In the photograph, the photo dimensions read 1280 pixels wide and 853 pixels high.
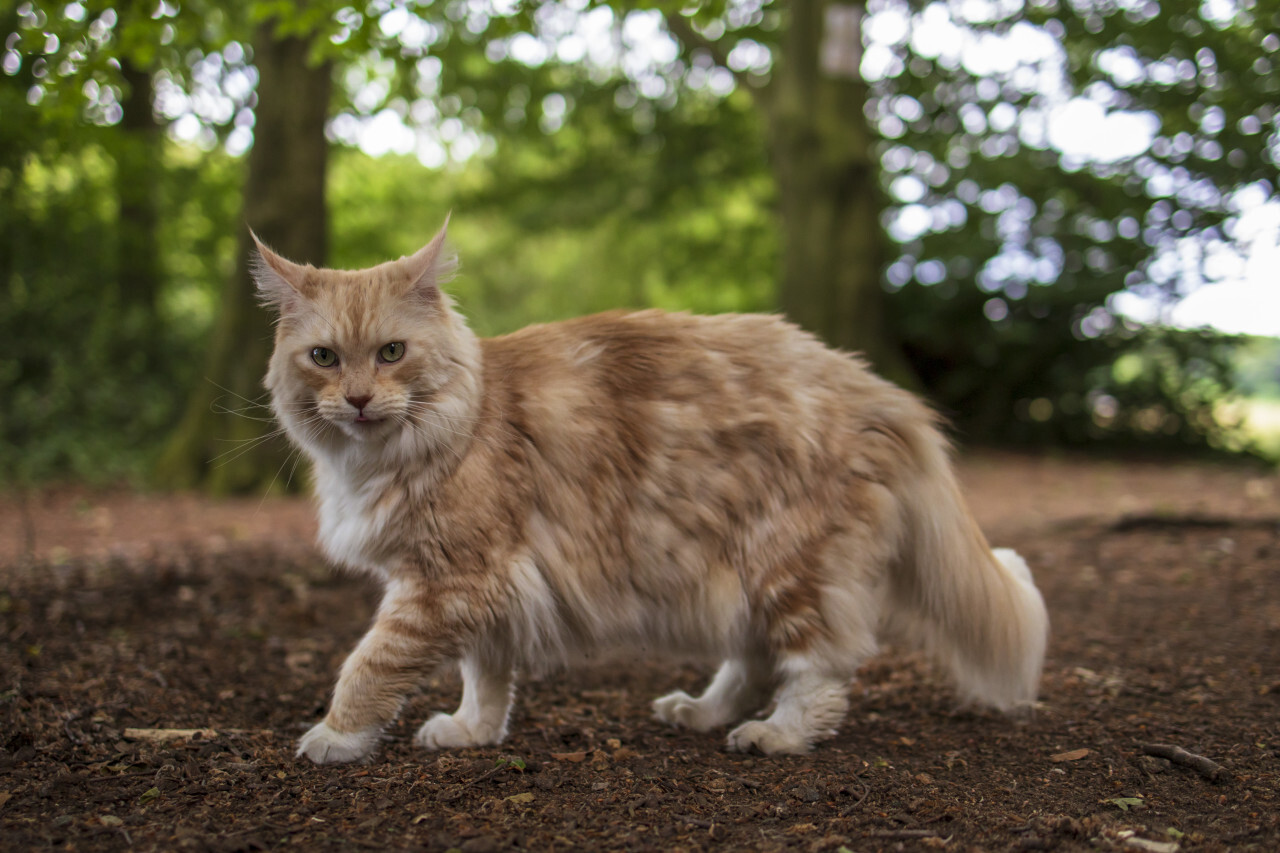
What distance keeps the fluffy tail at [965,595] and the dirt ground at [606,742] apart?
21 cm

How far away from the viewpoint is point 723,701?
3494 millimetres

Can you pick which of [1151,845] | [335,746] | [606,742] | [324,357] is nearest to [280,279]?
[324,357]

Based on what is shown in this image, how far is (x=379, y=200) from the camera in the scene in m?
16.4

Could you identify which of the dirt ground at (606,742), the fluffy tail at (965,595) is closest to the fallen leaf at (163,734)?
the dirt ground at (606,742)

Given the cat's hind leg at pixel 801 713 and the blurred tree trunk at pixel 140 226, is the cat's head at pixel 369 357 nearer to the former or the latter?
the cat's hind leg at pixel 801 713

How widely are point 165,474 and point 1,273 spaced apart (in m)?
3.93

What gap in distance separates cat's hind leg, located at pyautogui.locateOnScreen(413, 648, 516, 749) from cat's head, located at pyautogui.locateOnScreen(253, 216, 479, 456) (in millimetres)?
780

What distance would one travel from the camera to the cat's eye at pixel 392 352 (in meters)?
2.94

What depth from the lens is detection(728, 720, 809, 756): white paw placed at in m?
3.06

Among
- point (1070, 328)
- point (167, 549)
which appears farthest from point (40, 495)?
point (1070, 328)

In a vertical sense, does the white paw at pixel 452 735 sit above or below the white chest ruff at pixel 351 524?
below

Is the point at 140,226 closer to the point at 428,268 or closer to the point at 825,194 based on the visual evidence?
the point at 825,194

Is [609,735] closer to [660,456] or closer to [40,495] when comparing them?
[660,456]

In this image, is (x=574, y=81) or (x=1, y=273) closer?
(x=1, y=273)
